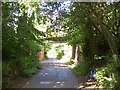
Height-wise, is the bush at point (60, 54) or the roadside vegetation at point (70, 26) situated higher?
the roadside vegetation at point (70, 26)

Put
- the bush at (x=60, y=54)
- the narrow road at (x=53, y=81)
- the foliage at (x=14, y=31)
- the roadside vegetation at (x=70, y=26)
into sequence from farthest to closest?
the bush at (x=60, y=54), the narrow road at (x=53, y=81), the foliage at (x=14, y=31), the roadside vegetation at (x=70, y=26)

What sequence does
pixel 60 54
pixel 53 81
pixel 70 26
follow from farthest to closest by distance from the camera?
pixel 60 54
pixel 70 26
pixel 53 81

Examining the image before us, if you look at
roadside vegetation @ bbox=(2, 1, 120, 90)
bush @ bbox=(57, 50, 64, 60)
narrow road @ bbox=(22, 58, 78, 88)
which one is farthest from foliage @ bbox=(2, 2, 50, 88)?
bush @ bbox=(57, 50, 64, 60)

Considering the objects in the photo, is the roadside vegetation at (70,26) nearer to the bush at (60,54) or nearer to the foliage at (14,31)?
the foliage at (14,31)

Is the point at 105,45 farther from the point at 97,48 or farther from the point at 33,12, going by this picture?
the point at 33,12

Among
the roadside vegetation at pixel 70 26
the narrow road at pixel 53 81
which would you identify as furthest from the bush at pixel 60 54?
the roadside vegetation at pixel 70 26

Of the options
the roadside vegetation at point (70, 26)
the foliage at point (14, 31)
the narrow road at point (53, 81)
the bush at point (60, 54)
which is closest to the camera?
the roadside vegetation at point (70, 26)

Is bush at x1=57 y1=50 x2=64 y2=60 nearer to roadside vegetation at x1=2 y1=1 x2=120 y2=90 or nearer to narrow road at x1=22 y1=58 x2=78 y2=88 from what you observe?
narrow road at x1=22 y1=58 x2=78 y2=88

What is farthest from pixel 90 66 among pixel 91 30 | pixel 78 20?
pixel 78 20

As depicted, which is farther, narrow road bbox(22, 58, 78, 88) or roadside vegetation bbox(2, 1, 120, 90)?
narrow road bbox(22, 58, 78, 88)

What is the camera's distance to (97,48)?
16.3 m

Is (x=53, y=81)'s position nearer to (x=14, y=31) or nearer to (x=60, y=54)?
(x=14, y=31)

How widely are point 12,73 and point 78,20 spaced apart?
465 centimetres

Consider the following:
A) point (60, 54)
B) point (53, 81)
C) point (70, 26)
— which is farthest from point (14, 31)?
point (60, 54)
